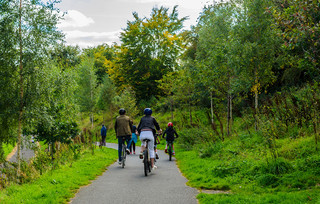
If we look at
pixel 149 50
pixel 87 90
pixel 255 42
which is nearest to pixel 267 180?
pixel 255 42

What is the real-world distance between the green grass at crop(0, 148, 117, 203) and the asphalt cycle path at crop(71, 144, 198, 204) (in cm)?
31

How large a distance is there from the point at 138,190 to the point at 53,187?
2.26m

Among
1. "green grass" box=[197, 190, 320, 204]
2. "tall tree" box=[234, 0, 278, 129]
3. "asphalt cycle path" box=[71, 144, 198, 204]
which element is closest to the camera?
"green grass" box=[197, 190, 320, 204]

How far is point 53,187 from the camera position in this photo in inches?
303

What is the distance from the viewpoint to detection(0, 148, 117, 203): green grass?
6575mm

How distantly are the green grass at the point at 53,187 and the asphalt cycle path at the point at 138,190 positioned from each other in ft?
1.03

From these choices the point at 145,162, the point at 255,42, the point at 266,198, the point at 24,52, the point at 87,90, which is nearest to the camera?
the point at 266,198

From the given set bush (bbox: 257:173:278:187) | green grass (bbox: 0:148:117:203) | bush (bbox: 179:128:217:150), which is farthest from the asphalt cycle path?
bush (bbox: 179:128:217:150)

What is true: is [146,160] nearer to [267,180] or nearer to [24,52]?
[267,180]

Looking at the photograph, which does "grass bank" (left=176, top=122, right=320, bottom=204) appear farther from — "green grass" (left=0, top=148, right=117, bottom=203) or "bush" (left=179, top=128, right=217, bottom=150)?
"bush" (left=179, top=128, right=217, bottom=150)

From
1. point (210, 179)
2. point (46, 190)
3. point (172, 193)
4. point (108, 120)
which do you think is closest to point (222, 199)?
point (172, 193)

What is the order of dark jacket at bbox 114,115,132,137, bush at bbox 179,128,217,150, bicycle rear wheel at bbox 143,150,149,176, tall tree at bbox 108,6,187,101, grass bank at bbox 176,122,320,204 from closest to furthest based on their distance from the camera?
grass bank at bbox 176,122,320,204, bicycle rear wheel at bbox 143,150,149,176, dark jacket at bbox 114,115,132,137, bush at bbox 179,128,217,150, tall tree at bbox 108,6,187,101

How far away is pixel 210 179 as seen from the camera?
850 cm

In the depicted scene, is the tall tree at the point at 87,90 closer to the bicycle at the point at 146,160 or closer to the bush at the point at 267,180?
the bicycle at the point at 146,160
